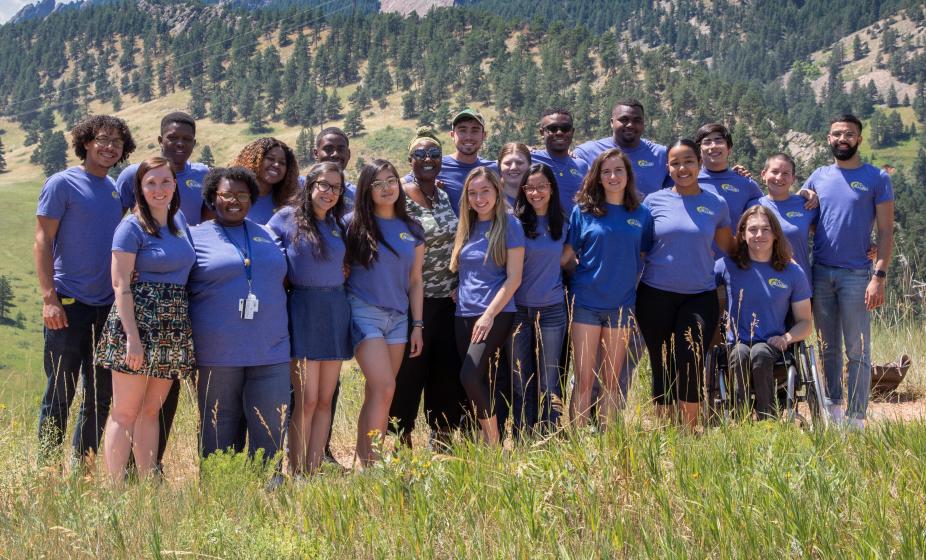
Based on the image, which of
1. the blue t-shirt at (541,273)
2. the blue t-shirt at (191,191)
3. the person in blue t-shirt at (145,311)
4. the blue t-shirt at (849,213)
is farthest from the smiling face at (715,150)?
the person in blue t-shirt at (145,311)

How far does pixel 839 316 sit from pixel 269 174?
396 centimetres

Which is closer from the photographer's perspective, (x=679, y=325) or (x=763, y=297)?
(x=679, y=325)

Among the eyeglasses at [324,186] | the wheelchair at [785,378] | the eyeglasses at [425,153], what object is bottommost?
the wheelchair at [785,378]

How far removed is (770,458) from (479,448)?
125cm

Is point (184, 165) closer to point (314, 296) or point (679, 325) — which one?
point (314, 296)

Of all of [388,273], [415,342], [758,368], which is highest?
[388,273]

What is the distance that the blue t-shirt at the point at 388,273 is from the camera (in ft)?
16.3

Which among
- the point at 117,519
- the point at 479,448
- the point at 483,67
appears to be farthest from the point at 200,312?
the point at 483,67

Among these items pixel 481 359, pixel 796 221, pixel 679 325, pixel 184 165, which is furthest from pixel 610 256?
pixel 184 165

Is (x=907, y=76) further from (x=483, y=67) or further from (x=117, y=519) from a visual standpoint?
(x=117, y=519)

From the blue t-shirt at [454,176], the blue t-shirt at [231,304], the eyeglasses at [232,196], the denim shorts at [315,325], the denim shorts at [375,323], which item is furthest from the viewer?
the blue t-shirt at [454,176]

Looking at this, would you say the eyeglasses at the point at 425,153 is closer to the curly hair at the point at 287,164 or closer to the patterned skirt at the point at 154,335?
the curly hair at the point at 287,164

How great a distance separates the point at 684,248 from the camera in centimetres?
516

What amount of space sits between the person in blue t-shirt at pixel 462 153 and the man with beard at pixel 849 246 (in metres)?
2.42
